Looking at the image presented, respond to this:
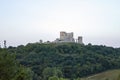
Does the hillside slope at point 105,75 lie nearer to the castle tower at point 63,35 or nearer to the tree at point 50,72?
the tree at point 50,72

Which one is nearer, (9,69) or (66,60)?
(9,69)

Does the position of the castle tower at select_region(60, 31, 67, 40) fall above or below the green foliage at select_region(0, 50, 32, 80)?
above

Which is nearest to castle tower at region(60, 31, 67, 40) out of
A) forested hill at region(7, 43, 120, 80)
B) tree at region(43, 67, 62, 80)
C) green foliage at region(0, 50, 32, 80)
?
forested hill at region(7, 43, 120, 80)

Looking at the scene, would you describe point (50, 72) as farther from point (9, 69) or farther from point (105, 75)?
point (9, 69)

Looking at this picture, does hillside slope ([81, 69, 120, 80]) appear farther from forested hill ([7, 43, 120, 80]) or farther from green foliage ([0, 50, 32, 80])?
green foliage ([0, 50, 32, 80])

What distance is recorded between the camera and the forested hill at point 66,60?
7006cm

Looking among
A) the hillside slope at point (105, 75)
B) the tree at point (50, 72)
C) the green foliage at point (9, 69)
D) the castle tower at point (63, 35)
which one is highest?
the castle tower at point (63, 35)

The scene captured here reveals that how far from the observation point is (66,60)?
79062 millimetres

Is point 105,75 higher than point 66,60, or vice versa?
point 66,60

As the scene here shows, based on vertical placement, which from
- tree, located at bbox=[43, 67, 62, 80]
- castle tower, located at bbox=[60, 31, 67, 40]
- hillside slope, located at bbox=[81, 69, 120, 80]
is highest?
castle tower, located at bbox=[60, 31, 67, 40]

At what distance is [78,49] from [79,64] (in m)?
16.8

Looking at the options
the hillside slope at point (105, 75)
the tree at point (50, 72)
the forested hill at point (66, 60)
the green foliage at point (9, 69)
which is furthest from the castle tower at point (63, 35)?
the green foliage at point (9, 69)

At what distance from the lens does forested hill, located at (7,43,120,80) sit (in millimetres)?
70062

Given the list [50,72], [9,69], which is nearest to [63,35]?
[50,72]
